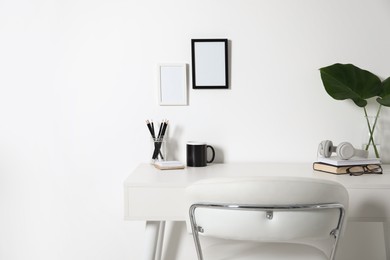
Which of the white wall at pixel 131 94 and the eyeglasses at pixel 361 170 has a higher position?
the white wall at pixel 131 94

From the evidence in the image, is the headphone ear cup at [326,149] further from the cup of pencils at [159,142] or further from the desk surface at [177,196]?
the cup of pencils at [159,142]

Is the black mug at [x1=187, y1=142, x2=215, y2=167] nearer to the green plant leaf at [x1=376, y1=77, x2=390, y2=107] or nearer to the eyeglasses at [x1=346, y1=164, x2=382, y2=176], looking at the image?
the eyeglasses at [x1=346, y1=164, x2=382, y2=176]

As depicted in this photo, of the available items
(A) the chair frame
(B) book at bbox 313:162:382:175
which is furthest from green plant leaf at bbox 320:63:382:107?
(A) the chair frame

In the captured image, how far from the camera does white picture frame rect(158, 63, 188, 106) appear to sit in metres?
2.46

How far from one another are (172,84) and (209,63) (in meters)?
0.20

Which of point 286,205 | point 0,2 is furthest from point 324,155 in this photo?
point 0,2

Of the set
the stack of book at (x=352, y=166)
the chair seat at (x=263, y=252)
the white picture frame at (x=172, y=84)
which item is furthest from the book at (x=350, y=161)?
the white picture frame at (x=172, y=84)

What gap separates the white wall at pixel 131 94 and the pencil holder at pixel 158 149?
8cm

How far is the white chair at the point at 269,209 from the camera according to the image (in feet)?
5.07

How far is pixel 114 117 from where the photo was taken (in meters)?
2.51

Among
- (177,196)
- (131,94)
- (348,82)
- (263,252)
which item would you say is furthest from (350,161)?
(131,94)

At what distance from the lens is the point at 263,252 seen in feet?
5.86

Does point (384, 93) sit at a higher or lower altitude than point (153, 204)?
higher

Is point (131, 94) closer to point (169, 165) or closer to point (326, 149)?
point (169, 165)
